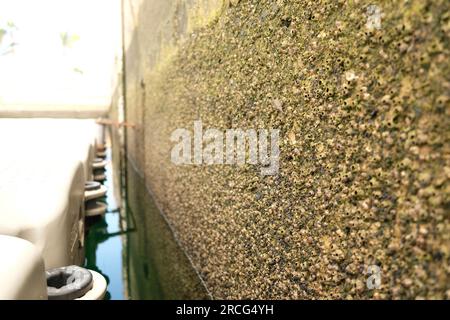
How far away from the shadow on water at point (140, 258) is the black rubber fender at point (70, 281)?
45.9 inches

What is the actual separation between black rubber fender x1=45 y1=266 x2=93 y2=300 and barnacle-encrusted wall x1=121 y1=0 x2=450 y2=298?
0.86 metres

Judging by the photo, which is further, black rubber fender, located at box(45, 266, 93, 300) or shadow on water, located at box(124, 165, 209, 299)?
shadow on water, located at box(124, 165, 209, 299)

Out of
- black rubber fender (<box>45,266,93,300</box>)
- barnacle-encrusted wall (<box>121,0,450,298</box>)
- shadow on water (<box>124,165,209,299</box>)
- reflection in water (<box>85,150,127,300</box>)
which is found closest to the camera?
barnacle-encrusted wall (<box>121,0,450,298</box>)

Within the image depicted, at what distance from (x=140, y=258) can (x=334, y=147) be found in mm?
2954

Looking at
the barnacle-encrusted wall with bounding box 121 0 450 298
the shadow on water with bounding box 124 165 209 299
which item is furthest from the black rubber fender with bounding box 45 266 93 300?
the shadow on water with bounding box 124 165 209 299

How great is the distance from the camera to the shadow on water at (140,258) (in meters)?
→ 2.91

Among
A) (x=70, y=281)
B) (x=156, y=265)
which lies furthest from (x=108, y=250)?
(x=70, y=281)

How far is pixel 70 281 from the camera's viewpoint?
1.69 meters

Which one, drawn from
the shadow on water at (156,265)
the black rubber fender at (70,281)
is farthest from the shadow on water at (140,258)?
the black rubber fender at (70,281)

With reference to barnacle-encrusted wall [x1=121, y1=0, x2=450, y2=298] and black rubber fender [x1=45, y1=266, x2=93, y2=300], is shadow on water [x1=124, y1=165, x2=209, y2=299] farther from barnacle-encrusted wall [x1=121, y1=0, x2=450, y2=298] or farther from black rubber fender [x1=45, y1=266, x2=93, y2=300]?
black rubber fender [x1=45, y1=266, x2=93, y2=300]

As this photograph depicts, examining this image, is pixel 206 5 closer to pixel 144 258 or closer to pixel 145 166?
pixel 144 258

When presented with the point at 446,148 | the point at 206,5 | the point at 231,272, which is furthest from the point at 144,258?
the point at 446,148

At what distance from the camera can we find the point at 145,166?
21.6 ft

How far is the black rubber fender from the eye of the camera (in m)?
1.59
